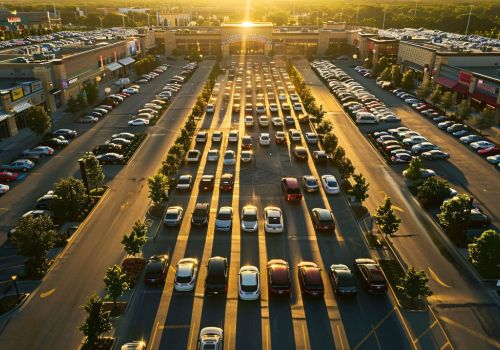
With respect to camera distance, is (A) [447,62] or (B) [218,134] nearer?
(B) [218,134]

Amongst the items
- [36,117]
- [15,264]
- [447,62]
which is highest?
[447,62]

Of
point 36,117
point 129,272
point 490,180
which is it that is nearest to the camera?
point 129,272

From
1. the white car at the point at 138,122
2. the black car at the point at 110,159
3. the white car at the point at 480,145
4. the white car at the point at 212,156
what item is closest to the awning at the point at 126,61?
the white car at the point at 138,122

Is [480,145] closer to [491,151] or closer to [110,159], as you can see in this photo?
[491,151]

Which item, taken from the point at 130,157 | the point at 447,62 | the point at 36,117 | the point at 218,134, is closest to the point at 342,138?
the point at 218,134

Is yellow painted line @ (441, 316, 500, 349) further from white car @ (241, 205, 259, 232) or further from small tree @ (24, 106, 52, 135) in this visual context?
small tree @ (24, 106, 52, 135)

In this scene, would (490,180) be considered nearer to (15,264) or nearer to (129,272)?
(129,272)
